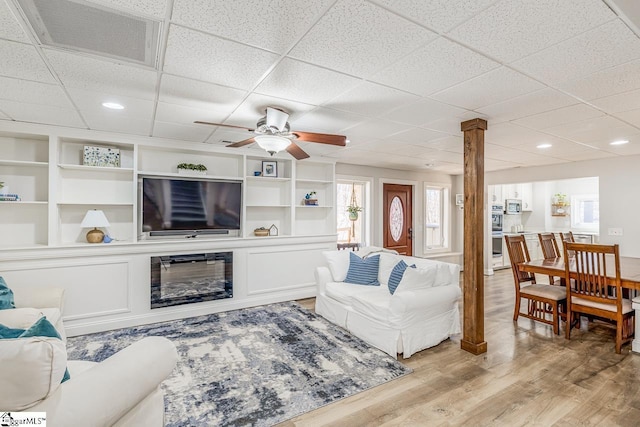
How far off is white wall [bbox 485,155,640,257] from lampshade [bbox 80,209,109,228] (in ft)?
24.0

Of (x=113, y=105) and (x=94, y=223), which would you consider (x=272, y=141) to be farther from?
(x=94, y=223)

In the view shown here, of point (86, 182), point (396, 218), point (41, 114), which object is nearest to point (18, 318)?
point (41, 114)

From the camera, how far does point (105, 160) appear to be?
3859 mm

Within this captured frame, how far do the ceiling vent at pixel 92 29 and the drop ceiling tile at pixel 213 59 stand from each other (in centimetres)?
12

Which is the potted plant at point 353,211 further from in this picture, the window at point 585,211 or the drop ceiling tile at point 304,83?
the window at point 585,211

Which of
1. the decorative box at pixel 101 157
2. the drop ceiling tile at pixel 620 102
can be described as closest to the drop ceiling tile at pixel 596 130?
the drop ceiling tile at pixel 620 102

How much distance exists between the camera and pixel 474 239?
3.06 m

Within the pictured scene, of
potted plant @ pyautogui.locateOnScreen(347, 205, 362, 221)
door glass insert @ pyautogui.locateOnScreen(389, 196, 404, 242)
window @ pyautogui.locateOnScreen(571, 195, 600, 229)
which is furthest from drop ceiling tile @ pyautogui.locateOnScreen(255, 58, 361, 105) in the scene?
window @ pyautogui.locateOnScreen(571, 195, 600, 229)

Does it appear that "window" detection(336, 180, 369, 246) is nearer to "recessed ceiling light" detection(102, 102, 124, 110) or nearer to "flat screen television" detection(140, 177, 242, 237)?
"flat screen television" detection(140, 177, 242, 237)

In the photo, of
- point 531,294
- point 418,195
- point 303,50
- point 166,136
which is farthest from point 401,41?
point 418,195

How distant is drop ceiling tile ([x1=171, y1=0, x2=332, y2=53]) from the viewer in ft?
4.72

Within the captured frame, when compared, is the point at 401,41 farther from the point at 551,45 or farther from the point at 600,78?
the point at 600,78

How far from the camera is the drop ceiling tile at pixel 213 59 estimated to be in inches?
A: 67.9

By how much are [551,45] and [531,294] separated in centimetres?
311
